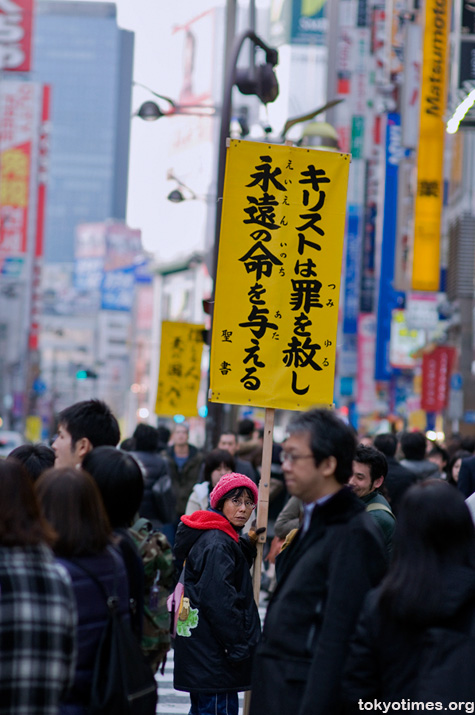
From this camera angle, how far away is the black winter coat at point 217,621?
18.9 ft

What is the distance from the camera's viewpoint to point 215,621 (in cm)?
577

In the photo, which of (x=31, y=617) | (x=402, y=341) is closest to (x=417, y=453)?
(x=31, y=617)

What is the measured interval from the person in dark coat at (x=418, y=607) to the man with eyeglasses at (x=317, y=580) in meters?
0.15

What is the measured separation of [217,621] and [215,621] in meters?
0.01

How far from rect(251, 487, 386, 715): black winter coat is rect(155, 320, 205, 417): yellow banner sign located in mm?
12482

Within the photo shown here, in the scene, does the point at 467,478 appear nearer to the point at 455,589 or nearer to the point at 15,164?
the point at 455,589

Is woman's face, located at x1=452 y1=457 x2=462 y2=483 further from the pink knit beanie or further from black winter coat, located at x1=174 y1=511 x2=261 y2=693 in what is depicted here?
black winter coat, located at x1=174 y1=511 x2=261 y2=693

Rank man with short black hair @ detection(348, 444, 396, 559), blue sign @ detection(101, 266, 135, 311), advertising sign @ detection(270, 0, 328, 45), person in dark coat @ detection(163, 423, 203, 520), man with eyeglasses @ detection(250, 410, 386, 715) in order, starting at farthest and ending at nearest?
blue sign @ detection(101, 266, 135, 311)
advertising sign @ detection(270, 0, 328, 45)
person in dark coat @ detection(163, 423, 203, 520)
man with short black hair @ detection(348, 444, 396, 559)
man with eyeglasses @ detection(250, 410, 386, 715)

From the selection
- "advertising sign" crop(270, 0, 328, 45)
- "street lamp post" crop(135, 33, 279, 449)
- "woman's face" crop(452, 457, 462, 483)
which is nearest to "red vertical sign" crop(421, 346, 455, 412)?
"street lamp post" crop(135, 33, 279, 449)

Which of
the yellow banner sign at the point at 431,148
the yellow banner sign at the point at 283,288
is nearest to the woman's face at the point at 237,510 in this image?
the yellow banner sign at the point at 283,288

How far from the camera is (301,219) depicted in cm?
698

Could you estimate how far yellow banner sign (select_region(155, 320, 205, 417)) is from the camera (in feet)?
54.7

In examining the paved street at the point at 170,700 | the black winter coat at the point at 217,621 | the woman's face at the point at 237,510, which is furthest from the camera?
the paved street at the point at 170,700

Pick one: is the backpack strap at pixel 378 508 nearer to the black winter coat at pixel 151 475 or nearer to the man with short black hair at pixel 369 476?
the man with short black hair at pixel 369 476
